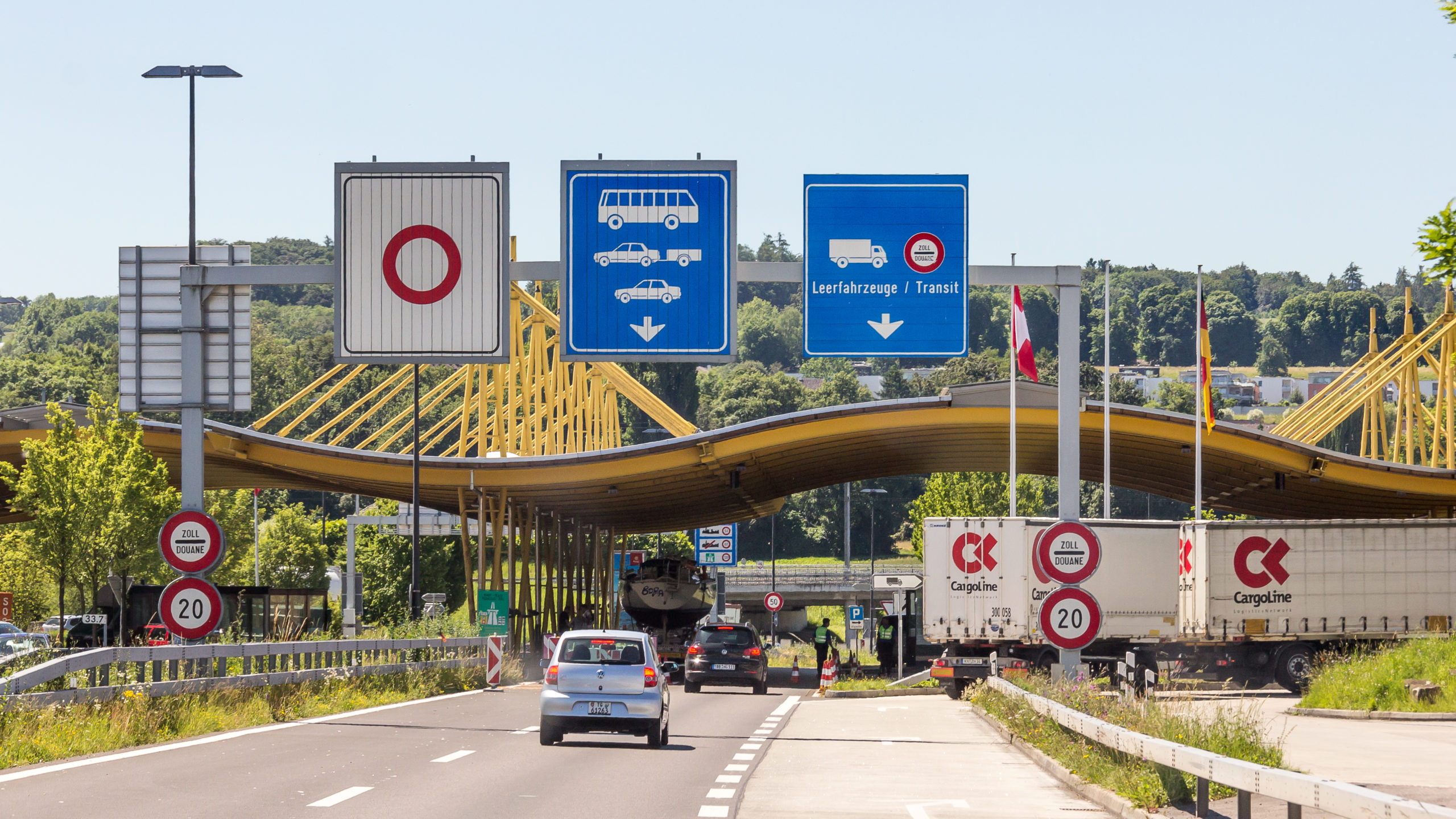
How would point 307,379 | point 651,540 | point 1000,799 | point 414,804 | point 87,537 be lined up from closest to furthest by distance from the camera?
point 414,804 < point 1000,799 < point 87,537 < point 651,540 < point 307,379

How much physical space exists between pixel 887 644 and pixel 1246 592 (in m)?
15.5

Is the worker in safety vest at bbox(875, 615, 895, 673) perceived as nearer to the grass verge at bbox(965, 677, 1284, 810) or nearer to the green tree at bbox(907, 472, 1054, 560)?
the grass verge at bbox(965, 677, 1284, 810)

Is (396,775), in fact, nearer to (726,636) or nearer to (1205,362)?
(726,636)

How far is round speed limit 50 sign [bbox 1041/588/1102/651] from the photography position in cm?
1759

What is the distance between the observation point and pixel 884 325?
21.5 m

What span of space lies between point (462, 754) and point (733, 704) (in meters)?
14.8

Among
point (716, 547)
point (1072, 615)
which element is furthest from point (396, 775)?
point (716, 547)

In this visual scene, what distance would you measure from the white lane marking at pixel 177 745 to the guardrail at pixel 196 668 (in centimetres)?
72

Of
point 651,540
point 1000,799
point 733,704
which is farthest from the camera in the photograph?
point 651,540

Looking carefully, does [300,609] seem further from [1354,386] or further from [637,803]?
[1354,386]

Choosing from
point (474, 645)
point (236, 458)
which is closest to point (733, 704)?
point (474, 645)

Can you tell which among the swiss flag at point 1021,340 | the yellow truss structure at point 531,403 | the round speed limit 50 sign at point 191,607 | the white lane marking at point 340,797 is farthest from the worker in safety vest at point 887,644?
the white lane marking at point 340,797

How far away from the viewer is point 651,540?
13900 centimetres

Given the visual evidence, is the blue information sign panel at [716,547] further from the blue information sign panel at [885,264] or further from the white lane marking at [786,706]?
the blue information sign panel at [885,264]
